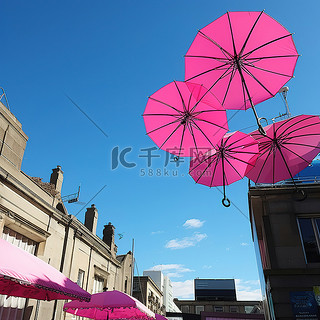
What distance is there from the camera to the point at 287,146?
900 cm

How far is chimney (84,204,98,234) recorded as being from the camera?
20.9 meters

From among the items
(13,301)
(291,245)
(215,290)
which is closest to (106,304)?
(13,301)

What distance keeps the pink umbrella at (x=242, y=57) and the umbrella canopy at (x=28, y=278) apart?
5833mm

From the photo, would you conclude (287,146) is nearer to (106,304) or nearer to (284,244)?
(284,244)

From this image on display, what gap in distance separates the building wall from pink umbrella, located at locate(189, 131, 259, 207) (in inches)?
166

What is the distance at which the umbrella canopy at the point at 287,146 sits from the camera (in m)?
8.51

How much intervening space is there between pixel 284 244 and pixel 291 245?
0.92 ft

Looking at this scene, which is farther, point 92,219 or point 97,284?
point 92,219

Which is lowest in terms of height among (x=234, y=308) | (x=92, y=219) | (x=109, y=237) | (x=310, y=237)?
(x=310, y=237)

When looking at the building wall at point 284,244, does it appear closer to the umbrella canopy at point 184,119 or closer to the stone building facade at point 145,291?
the umbrella canopy at point 184,119

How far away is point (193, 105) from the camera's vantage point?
8.08 meters

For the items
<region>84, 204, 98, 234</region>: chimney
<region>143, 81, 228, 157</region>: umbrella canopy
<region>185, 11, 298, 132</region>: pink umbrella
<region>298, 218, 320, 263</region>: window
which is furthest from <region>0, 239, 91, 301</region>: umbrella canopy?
<region>84, 204, 98, 234</region>: chimney

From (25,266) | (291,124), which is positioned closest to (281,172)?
(291,124)

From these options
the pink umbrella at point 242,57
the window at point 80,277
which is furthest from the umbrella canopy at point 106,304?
the pink umbrella at point 242,57
